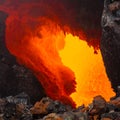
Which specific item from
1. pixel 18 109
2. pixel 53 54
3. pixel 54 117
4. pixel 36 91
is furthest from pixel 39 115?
pixel 53 54

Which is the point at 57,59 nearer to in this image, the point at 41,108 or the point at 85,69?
the point at 85,69

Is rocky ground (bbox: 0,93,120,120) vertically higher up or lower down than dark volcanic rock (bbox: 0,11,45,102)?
lower down

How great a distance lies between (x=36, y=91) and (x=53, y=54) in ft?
10.8

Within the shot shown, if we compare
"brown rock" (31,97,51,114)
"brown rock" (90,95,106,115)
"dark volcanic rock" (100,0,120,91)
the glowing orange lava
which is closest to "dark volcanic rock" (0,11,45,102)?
the glowing orange lava

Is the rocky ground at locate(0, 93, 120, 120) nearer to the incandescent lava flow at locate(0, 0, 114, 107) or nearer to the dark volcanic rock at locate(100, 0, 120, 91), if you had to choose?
the dark volcanic rock at locate(100, 0, 120, 91)

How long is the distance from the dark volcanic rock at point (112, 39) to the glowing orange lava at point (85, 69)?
2.99 metres

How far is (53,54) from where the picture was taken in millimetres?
25438

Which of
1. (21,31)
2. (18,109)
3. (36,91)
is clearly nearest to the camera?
(18,109)

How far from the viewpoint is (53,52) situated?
25.5m

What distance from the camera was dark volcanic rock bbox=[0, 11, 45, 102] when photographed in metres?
23.8

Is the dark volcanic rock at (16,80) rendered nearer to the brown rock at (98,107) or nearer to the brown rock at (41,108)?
the brown rock at (41,108)

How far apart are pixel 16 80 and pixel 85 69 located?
541 cm

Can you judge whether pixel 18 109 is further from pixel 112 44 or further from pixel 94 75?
pixel 94 75

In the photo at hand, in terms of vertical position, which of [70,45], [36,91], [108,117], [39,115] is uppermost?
[70,45]
